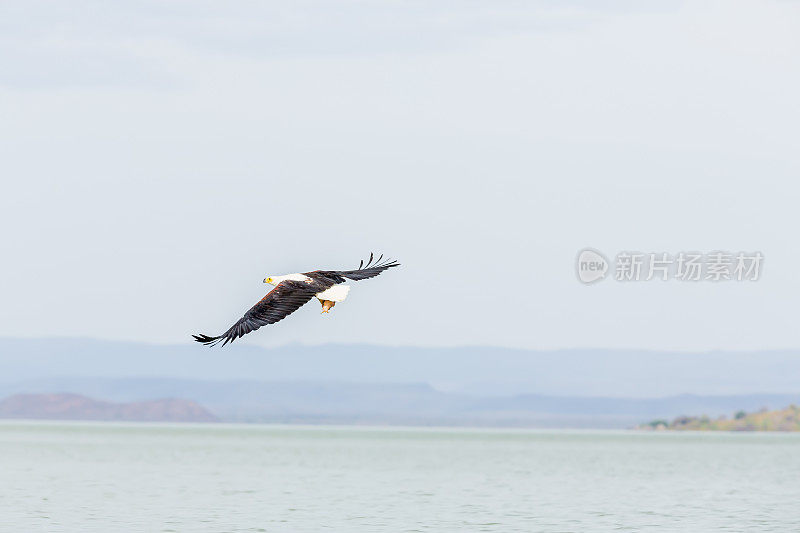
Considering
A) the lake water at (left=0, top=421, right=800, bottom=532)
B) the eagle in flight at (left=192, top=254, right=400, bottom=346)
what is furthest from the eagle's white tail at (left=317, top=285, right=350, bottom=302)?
the lake water at (left=0, top=421, right=800, bottom=532)

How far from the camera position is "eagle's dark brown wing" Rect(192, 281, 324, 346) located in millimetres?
27562

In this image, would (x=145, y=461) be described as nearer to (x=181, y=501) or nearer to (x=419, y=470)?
(x=419, y=470)

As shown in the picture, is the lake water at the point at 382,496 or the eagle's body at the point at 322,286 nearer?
the eagle's body at the point at 322,286

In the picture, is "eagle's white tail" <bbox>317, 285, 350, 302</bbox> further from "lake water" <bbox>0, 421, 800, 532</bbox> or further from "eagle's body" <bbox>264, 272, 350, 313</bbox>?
"lake water" <bbox>0, 421, 800, 532</bbox>

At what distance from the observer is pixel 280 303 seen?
27.7 metres

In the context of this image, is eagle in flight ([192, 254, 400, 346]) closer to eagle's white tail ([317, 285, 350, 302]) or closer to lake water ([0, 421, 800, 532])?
eagle's white tail ([317, 285, 350, 302])

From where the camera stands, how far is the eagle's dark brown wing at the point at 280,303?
2756cm

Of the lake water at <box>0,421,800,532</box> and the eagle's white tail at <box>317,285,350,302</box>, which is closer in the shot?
the eagle's white tail at <box>317,285,350,302</box>

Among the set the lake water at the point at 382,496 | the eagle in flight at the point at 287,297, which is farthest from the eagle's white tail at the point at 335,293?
the lake water at the point at 382,496

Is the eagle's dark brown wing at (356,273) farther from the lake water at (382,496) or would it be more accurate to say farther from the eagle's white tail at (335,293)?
the lake water at (382,496)

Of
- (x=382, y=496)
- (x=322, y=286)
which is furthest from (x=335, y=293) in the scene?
(x=382, y=496)

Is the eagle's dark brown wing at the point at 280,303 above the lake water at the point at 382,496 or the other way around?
above

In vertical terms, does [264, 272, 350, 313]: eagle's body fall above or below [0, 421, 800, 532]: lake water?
above

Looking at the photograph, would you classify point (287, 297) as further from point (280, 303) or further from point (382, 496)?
point (382, 496)
